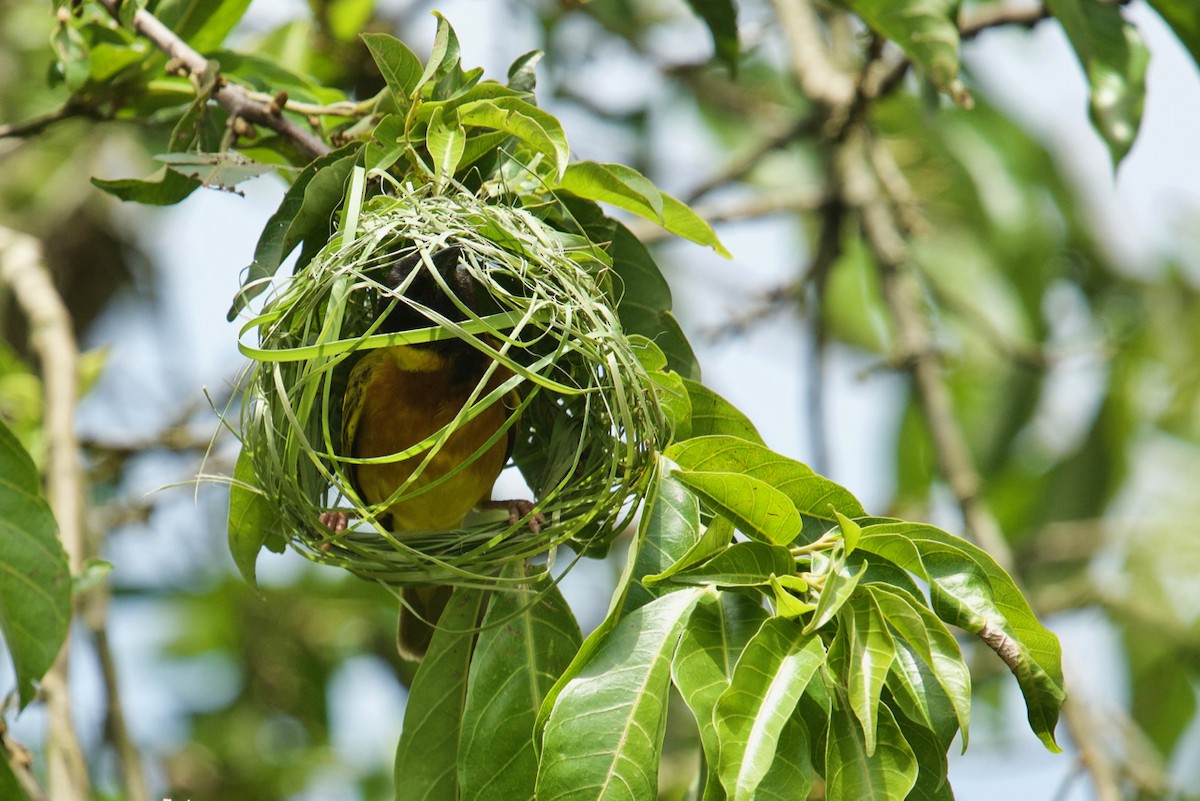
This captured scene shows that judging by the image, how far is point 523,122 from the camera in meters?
1.71

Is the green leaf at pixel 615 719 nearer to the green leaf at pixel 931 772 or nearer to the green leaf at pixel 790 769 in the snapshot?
the green leaf at pixel 790 769

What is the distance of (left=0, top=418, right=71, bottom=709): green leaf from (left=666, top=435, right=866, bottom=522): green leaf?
0.90 metres

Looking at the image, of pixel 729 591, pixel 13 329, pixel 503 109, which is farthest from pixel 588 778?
pixel 13 329

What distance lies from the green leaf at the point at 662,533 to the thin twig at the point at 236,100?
2.65 ft

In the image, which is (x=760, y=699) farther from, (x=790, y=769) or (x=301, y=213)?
(x=301, y=213)

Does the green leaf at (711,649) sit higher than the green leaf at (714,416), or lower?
lower

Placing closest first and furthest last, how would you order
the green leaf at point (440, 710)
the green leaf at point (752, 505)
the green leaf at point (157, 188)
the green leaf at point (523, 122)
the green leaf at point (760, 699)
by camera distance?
the green leaf at point (760, 699)
the green leaf at point (752, 505)
the green leaf at point (523, 122)
the green leaf at point (440, 710)
the green leaf at point (157, 188)

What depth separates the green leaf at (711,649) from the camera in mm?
1481

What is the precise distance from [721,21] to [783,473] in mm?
1273

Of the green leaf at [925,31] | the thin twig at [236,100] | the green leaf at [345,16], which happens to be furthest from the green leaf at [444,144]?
the green leaf at [345,16]

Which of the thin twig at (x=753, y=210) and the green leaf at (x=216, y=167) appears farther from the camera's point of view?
the thin twig at (x=753, y=210)

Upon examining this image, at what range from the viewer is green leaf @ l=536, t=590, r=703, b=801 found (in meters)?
1.43

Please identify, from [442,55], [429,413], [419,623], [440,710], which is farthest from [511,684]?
[419,623]

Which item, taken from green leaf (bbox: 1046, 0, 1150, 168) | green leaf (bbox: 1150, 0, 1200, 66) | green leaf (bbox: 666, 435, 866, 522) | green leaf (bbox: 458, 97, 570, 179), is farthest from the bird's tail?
green leaf (bbox: 1150, 0, 1200, 66)
